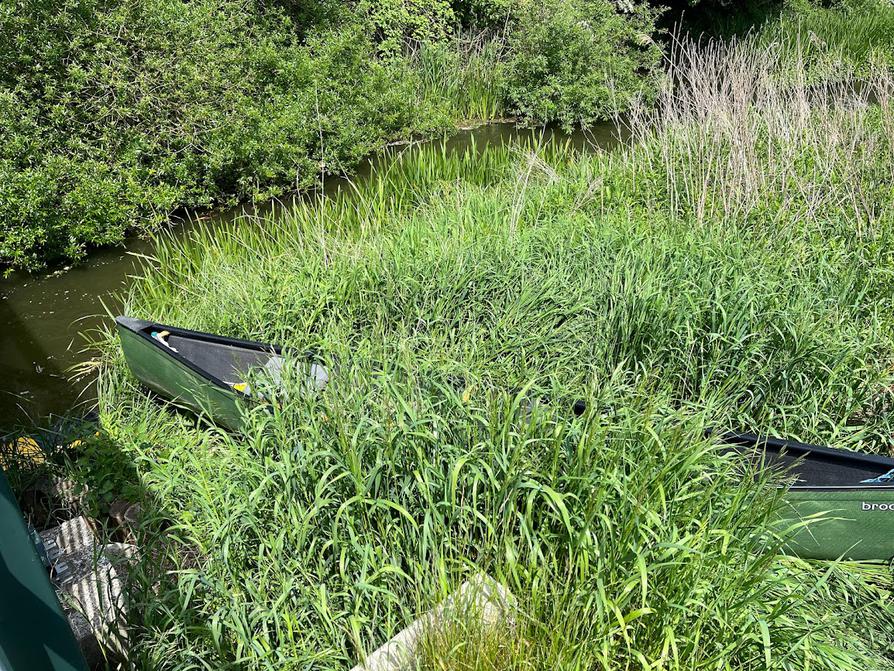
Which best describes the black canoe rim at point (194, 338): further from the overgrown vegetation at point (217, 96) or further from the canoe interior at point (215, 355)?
the overgrown vegetation at point (217, 96)

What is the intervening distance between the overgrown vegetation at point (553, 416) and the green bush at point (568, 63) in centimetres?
484

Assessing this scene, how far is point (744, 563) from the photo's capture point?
215 centimetres

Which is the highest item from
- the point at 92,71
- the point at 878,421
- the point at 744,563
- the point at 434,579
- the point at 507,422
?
the point at 92,71

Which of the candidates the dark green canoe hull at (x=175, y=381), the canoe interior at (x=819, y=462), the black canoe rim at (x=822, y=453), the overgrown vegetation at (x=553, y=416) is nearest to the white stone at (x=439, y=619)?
the overgrown vegetation at (x=553, y=416)

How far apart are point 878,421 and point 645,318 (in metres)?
1.23

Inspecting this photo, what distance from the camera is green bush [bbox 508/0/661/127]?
10.2 m

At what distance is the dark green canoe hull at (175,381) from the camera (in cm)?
347

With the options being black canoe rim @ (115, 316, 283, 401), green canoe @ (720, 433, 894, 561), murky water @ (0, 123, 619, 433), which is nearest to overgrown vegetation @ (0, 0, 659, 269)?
murky water @ (0, 123, 619, 433)

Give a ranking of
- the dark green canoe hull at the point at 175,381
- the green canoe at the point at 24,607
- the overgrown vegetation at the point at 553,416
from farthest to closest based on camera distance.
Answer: the dark green canoe hull at the point at 175,381
the overgrown vegetation at the point at 553,416
the green canoe at the point at 24,607

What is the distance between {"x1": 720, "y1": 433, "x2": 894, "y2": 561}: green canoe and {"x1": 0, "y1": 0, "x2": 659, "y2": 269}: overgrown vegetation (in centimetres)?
394

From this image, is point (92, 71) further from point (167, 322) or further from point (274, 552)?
point (274, 552)

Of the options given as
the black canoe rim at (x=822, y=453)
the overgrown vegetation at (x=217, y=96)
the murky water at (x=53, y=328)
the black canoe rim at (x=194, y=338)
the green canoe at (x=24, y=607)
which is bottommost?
the black canoe rim at (x=822, y=453)

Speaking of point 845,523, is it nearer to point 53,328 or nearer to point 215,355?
point 215,355

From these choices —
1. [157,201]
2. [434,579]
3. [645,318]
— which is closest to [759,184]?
[645,318]
